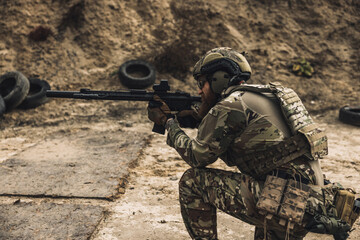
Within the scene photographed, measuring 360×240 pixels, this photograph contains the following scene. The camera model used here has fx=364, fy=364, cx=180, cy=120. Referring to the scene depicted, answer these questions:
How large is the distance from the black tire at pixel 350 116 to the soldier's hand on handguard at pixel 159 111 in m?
4.99

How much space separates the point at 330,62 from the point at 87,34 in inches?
257

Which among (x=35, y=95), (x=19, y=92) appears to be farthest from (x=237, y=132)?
(x=35, y=95)

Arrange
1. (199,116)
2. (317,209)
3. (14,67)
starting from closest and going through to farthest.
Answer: (317,209) < (199,116) < (14,67)

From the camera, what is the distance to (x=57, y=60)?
902cm

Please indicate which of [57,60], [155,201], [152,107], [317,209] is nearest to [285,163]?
[317,209]

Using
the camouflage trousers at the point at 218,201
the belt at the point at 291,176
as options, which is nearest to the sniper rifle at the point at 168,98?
the camouflage trousers at the point at 218,201

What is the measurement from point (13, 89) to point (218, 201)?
19.5ft

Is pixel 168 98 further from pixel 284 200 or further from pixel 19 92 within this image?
pixel 19 92

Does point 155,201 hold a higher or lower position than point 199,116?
lower

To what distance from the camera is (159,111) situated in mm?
2889

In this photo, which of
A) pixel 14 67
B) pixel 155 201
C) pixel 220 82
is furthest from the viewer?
pixel 14 67

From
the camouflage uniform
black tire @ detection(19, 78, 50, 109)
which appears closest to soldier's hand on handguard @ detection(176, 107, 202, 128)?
the camouflage uniform

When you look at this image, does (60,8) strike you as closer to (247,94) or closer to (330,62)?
(330,62)

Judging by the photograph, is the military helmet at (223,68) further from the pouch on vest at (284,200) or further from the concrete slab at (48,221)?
the concrete slab at (48,221)
